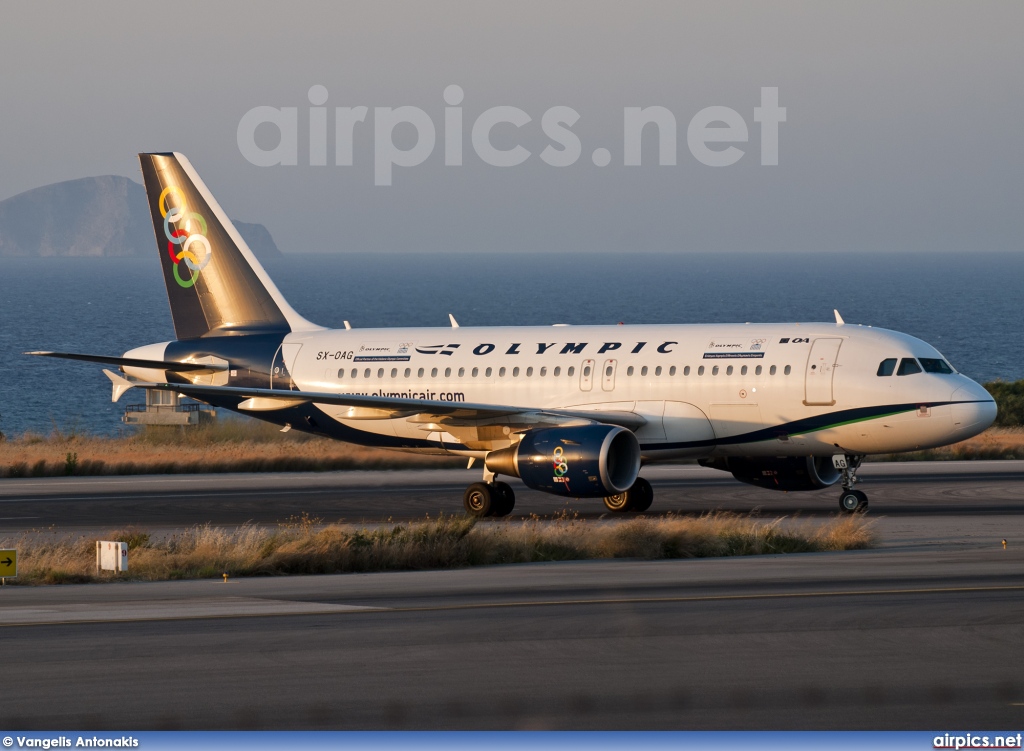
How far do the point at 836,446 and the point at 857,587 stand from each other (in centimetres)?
1282

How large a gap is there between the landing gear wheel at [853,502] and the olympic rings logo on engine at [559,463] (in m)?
6.14

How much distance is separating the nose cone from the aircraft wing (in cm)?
670

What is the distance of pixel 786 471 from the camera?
34719 millimetres

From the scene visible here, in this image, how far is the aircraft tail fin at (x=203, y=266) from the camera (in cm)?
4066

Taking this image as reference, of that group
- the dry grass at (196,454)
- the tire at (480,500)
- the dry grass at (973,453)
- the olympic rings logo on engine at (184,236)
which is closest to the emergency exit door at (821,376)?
the tire at (480,500)

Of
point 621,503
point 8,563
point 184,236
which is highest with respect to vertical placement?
point 184,236

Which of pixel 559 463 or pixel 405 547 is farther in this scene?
pixel 559 463

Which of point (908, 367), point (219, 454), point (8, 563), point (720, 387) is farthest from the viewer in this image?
point (219, 454)

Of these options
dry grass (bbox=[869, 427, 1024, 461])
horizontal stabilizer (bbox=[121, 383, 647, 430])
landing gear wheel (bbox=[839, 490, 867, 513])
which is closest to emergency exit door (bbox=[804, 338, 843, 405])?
landing gear wheel (bbox=[839, 490, 867, 513])

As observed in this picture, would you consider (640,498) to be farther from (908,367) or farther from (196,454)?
(196,454)

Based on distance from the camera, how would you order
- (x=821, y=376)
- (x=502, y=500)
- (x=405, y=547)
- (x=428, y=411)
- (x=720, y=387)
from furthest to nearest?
(x=428, y=411) → (x=502, y=500) → (x=720, y=387) → (x=821, y=376) → (x=405, y=547)

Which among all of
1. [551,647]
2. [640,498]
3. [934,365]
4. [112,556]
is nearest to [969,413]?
[934,365]

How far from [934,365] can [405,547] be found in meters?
14.0

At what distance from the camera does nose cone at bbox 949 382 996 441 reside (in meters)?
32.1
